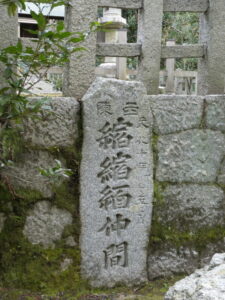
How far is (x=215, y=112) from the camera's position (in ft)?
9.21

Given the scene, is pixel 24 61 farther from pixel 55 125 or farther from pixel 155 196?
pixel 155 196

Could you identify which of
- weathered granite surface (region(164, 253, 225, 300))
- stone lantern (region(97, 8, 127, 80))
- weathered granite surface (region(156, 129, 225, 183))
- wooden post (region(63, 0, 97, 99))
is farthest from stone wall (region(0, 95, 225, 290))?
weathered granite surface (region(164, 253, 225, 300))

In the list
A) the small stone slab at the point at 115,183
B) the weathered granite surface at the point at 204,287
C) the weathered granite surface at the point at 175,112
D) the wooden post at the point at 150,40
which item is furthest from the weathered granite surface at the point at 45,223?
the wooden post at the point at 150,40

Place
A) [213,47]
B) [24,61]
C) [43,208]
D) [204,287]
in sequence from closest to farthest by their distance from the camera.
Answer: [204,287]
[24,61]
[43,208]
[213,47]

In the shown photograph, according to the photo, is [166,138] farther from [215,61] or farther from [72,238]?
[72,238]

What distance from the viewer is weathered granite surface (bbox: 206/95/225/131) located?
9.15 ft

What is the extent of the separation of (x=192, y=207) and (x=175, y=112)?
0.70m

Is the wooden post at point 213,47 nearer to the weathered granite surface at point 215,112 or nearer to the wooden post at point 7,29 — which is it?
the weathered granite surface at point 215,112

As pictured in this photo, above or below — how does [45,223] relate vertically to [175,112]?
below

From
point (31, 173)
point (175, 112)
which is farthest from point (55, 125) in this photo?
point (175, 112)

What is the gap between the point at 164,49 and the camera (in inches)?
110

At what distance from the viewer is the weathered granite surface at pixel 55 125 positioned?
2457 millimetres

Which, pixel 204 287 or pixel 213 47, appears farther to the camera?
pixel 213 47

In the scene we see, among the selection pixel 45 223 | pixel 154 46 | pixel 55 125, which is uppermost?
pixel 154 46
